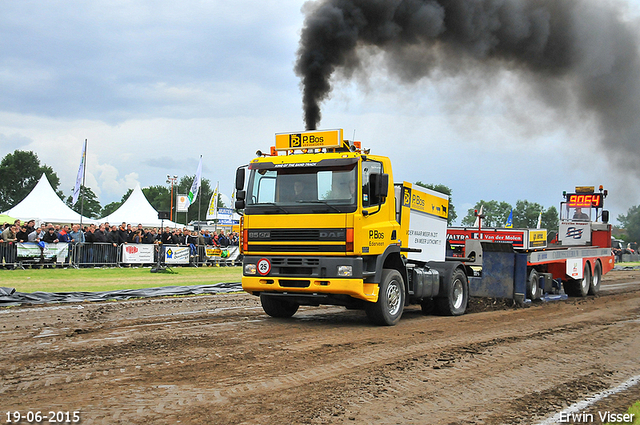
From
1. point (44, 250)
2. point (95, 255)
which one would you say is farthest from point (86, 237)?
point (44, 250)

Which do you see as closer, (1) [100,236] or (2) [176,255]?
(1) [100,236]

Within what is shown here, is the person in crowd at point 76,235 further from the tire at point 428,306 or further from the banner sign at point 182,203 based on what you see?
the tire at point 428,306

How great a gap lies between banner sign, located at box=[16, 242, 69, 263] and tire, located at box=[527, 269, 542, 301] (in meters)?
17.1

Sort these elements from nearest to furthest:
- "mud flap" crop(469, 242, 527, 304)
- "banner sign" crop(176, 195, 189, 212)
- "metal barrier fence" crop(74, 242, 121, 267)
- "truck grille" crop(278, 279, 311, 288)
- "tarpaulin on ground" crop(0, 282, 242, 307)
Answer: "truck grille" crop(278, 279, 311, 288) → "tarpaulin on ground" crop(0, 282, 242, 307) → "mud flap" crop(469, 242, 527, 304) → "metal barrier fence" crop(74, 242, 121, 267) → "banner sign" crop(176, 195, 189, 212)

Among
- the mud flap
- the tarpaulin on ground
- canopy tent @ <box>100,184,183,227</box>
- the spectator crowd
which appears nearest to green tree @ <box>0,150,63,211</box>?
canopy tent @ <box>100,184,183,227</box>

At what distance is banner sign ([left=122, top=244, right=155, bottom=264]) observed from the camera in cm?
2403

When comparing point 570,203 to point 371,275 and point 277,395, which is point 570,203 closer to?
point 371,275

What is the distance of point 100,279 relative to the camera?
18.5 meters

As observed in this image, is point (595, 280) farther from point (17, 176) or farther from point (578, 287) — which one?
point (17, 176)

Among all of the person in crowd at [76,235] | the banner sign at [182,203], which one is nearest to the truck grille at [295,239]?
A: the person in crowd at [76,235]

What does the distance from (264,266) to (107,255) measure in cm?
1570

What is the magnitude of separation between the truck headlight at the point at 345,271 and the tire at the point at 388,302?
0.89m

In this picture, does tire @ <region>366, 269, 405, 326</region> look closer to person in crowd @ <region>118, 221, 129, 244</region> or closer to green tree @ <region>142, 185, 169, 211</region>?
person in crowd @ <region>118, 221, 129, 244</region>

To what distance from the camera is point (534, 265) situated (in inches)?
585
